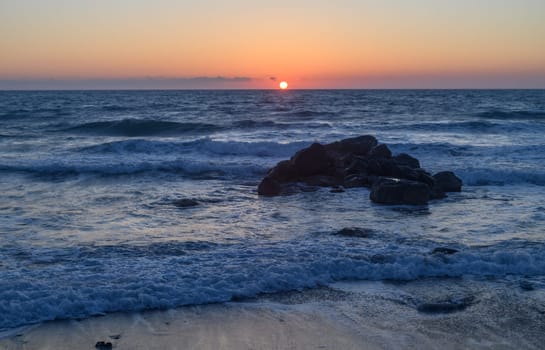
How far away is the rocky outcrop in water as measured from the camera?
14062 millimetres

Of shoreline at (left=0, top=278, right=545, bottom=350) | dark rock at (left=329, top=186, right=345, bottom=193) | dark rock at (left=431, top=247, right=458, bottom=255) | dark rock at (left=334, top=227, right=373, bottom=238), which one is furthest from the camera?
dark rock at (left=329, top=186, right=345, bottom=193)

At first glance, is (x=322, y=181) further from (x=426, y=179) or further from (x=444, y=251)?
(x=444, y=251)

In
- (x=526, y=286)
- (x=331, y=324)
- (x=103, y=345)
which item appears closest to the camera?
(x=103, y=345)

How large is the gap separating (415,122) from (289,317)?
115 feet

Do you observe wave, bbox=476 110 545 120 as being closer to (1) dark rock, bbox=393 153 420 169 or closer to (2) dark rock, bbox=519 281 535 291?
(1) dark rock, bbox=393 153 420 169

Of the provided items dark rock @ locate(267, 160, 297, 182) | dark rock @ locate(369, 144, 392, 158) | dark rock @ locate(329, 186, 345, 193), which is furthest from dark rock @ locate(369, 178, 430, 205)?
dark rock @ locate(369, 144, 392, 158)

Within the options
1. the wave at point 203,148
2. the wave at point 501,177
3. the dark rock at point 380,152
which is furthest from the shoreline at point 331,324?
the wave at point 203,148

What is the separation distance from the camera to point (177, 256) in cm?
924

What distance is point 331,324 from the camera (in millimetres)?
6703

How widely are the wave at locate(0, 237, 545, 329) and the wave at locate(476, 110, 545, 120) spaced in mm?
38440

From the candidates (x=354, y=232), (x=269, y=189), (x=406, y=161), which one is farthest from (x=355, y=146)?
(x=354, y=232)

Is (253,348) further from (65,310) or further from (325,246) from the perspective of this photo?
(325,246)

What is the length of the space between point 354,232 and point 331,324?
164 inches

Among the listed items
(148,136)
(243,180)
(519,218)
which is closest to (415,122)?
(148,136)
